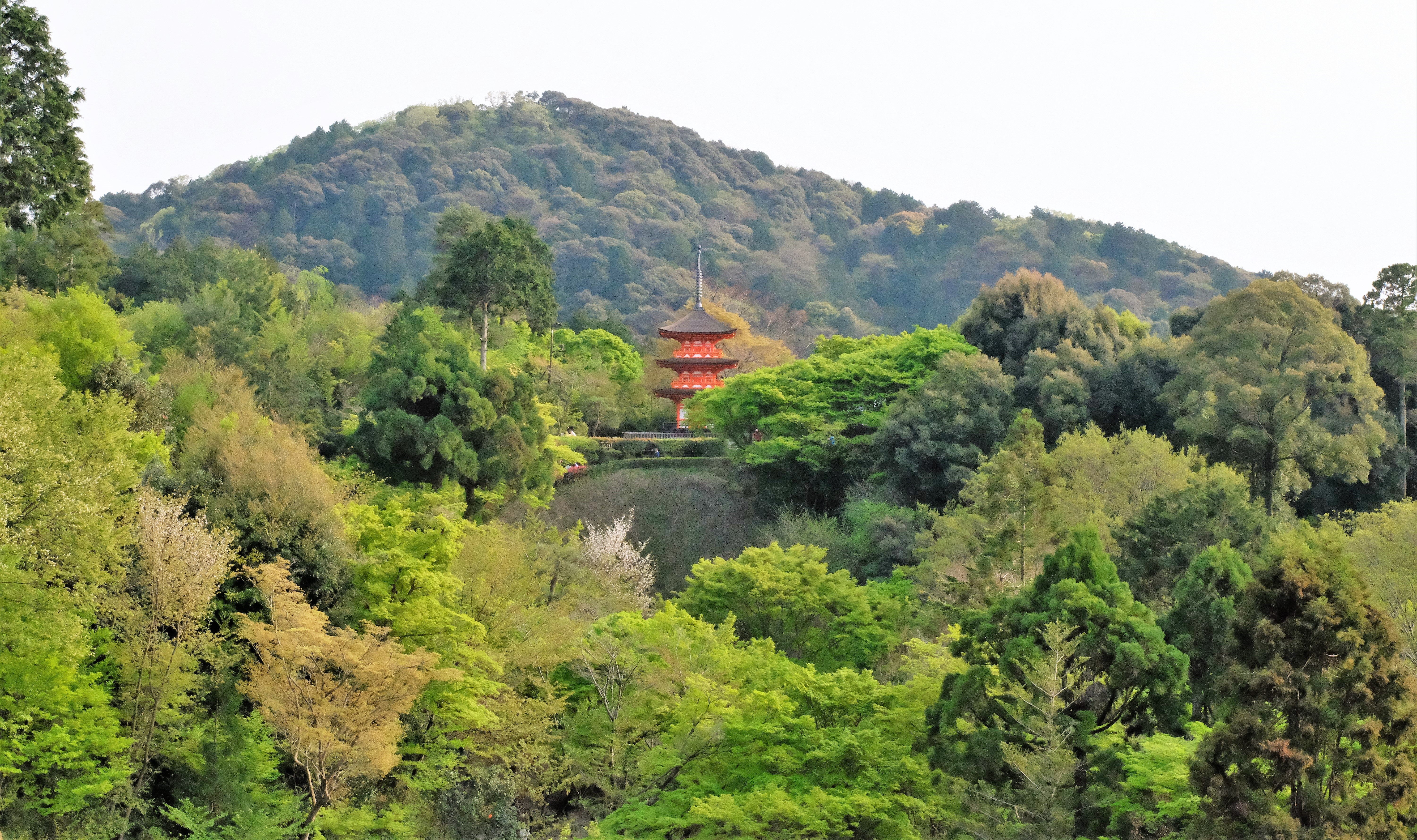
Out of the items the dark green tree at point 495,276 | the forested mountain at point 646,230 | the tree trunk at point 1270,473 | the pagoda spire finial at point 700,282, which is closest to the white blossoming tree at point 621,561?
the dark green tree at point 495,276

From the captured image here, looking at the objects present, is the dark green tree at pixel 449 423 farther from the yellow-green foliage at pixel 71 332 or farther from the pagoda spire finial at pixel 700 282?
the pagoda spire finial at pixel 700 282

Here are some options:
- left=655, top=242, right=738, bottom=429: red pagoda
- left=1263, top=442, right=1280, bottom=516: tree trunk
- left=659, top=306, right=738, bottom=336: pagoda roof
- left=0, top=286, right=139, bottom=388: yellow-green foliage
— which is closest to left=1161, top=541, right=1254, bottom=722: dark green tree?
left=1263, top=442, right=1280, bottom=516: tree trunk

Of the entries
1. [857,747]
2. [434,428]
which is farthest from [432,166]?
[857,747]

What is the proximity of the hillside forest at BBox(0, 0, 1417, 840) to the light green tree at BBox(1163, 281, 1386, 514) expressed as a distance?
0.08m

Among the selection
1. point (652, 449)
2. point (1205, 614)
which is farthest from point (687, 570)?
point (1205, 614)

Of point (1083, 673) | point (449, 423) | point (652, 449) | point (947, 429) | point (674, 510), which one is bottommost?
point (674, 510)

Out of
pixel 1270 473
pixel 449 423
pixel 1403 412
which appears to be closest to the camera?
pixel 1270 473

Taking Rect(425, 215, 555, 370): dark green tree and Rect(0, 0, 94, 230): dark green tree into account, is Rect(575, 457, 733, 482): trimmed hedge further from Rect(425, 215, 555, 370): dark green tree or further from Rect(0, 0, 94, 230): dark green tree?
Rect(0, 0, 94, 230): dark green tree

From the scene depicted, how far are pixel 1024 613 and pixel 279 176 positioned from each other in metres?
94.6

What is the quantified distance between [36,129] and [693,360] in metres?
28.4

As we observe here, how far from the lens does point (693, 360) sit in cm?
5041

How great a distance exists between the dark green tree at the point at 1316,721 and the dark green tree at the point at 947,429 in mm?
17899

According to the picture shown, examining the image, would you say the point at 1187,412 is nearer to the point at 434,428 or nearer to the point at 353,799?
the point at 434,428

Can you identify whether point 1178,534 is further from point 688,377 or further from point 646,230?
point 646,230
